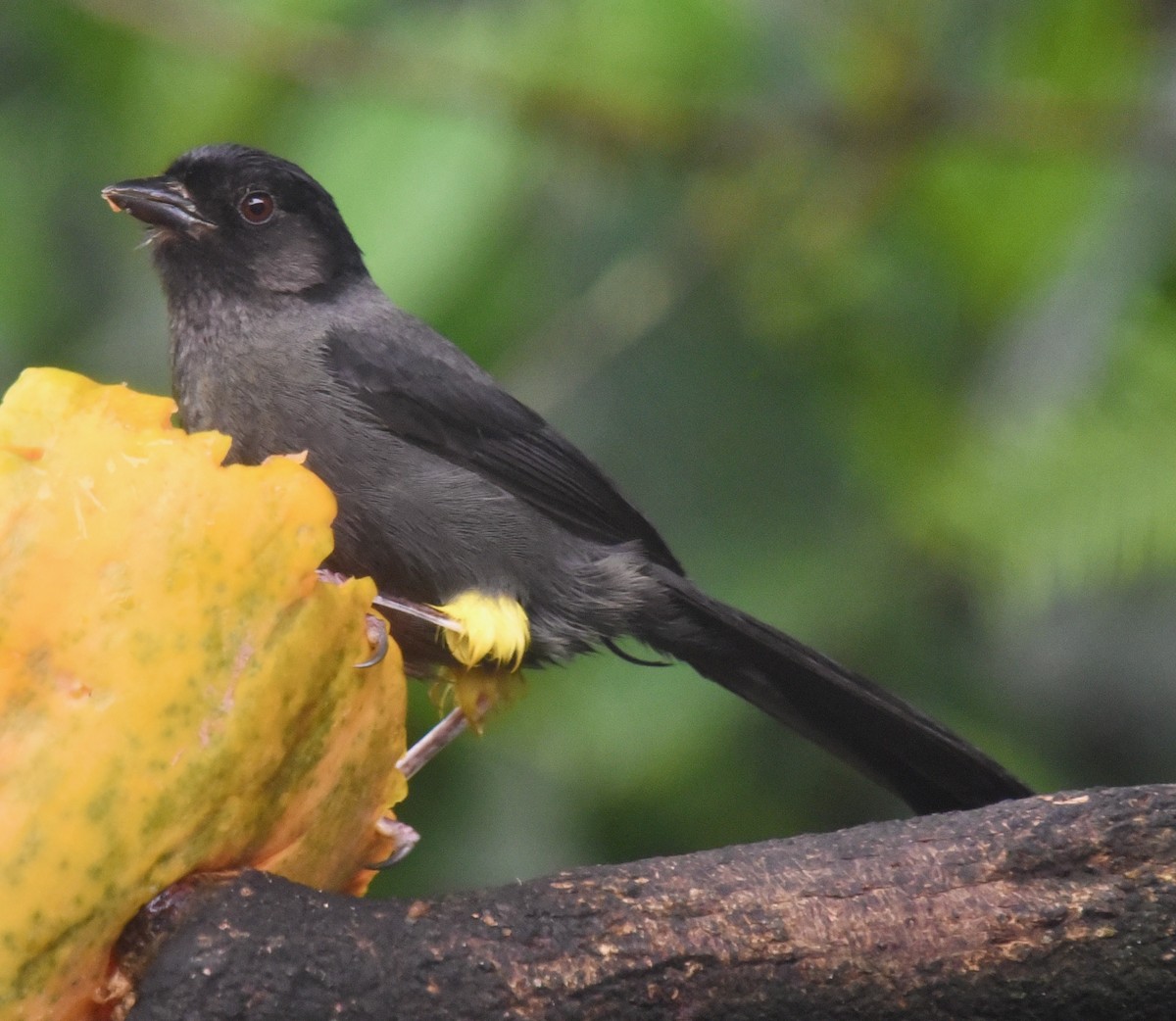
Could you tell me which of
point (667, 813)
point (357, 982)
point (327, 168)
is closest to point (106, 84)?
point (327, 168)

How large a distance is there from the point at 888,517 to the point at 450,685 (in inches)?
62.9

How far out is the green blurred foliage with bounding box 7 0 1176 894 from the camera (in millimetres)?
4238

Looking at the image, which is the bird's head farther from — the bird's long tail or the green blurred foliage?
the bird's long tail

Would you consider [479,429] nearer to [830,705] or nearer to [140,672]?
[830,705]

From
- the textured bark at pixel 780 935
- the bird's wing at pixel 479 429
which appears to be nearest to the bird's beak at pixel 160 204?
the bird's wing at pixel 479 429

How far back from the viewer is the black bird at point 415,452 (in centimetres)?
354

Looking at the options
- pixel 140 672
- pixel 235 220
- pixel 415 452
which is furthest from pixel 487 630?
pixel 140 672

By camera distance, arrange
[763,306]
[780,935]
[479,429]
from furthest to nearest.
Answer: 1. [763,306]
2. [479,429]
3. [780,935]

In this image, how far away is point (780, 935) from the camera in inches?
93.9

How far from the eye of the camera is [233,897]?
7.29 ft

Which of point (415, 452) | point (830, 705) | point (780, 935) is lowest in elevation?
point (830, 705)

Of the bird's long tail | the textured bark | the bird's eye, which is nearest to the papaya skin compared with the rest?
the textured bark

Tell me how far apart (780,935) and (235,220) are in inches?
86.3

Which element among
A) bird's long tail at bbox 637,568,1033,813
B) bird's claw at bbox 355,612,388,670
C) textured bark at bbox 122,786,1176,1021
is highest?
bird's claw at bbox 355,612,388,670
